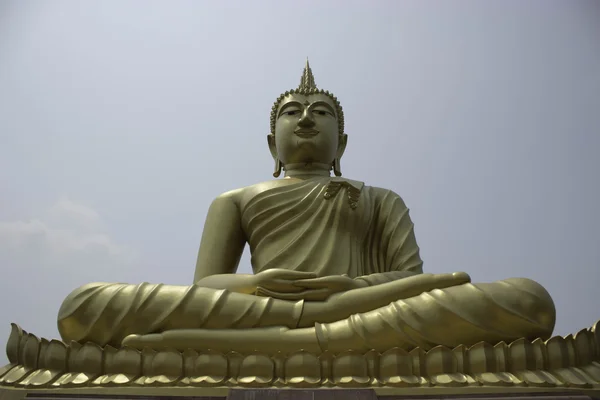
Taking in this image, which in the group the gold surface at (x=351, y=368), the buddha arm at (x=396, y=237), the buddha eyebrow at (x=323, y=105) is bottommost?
the gold surface at (x=351, y=368)

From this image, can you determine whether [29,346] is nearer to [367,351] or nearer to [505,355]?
[367,351]

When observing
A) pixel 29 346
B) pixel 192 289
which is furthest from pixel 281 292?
pixel 29 346

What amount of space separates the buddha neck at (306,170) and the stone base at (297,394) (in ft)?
Result: 9.06

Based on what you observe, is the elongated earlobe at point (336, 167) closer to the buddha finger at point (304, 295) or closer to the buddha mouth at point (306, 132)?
the buddha mouth at point (306, 132)

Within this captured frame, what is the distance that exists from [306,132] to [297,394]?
9.71 feet

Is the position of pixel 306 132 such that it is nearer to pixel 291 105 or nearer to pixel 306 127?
pixel 306 127

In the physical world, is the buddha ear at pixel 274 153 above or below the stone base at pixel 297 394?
above

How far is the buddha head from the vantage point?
5.50 meters

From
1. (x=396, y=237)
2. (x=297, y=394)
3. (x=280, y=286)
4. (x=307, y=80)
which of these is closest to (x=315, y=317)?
(x=280, y=286)

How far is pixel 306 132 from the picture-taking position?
550 cm

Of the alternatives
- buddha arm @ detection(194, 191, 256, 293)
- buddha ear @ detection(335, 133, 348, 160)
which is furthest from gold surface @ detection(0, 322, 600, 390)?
buddha ear @ detection(335, 133, 348, 160)

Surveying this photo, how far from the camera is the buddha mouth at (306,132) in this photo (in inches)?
216

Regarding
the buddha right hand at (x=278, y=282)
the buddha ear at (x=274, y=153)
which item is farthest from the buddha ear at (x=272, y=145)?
the buddha right hand at (x=278, y=282)

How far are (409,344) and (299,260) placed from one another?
4.55 feet
